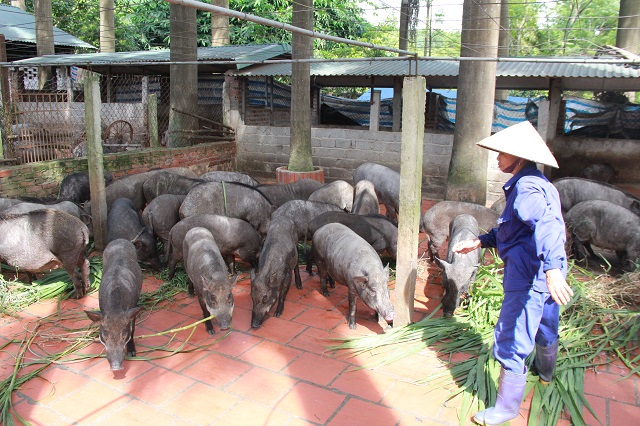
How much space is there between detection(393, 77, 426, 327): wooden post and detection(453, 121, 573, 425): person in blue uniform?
1286 millimetres

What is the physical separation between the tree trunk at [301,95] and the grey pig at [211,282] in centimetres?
637

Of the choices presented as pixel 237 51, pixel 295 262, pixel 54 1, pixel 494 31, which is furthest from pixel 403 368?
pixel 54 1

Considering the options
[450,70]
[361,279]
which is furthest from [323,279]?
[450,70]

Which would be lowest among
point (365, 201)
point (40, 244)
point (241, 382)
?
point (241, 382)

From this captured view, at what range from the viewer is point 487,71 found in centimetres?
896

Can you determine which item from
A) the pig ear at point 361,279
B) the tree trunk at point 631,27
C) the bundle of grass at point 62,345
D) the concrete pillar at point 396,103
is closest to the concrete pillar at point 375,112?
the concrete pillar at point 396,103

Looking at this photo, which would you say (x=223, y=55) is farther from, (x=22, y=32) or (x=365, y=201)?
(x=22, y=32)

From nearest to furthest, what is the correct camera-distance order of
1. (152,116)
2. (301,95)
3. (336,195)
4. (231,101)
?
(336,195) < (301,95) < (152,116) < (231,101)

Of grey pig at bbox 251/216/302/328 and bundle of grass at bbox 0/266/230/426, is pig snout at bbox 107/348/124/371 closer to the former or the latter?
bundle of grass at bbox 0/266/230/426

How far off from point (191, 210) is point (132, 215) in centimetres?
84

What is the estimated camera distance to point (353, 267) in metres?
5.77

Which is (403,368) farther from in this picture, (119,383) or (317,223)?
(317,223)

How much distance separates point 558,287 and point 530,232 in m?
0.54

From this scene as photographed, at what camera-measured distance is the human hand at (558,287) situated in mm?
3275
